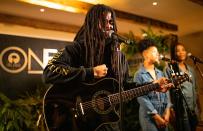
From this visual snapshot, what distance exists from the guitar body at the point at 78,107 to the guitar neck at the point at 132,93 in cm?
5

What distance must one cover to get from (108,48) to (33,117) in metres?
2.43

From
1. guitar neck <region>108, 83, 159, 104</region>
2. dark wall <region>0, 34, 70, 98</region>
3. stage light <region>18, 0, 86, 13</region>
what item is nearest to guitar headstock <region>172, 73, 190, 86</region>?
guitar neck <region>108, 83, 159, 104</region>

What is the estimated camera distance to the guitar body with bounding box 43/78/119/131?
1907 mm

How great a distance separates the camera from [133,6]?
5.07 metres

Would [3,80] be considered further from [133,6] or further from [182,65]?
[182,65]

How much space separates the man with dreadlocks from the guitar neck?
12 centimetres

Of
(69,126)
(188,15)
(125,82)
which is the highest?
(188,15)

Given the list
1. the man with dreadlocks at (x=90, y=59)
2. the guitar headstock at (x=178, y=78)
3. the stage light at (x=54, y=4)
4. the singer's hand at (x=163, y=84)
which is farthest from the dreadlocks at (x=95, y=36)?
the stage light at (x=54, y=4)

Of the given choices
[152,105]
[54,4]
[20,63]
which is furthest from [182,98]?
[20,63]

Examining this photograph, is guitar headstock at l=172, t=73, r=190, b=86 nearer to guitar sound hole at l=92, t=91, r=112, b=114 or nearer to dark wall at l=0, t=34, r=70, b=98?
guitar sound hole at l=92, t=91, r=112, b=114

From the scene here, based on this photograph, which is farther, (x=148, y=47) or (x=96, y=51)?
(x=148, y=47)

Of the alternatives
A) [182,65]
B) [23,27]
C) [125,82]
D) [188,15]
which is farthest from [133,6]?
[125,82]

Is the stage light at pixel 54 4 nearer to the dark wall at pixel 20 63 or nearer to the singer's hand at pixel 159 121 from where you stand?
the dark wall at pixel 20 63

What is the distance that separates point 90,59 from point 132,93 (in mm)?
462
